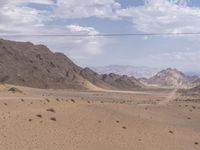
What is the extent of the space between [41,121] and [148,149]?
663 cm

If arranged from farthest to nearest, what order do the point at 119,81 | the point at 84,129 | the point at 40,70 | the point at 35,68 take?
the point at 119,81 → the point at 40,70 → the point at 35,68 → the point at 84,129

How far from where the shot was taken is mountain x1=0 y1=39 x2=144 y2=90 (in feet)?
386

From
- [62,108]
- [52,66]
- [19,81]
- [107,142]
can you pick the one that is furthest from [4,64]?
[107,142]

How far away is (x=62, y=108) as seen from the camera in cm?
3578

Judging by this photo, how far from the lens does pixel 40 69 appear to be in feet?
418

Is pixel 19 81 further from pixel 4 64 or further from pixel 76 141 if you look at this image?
pixel 76 141

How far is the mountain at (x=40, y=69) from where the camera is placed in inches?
4633

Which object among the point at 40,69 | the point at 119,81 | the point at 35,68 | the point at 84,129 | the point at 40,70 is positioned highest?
the point at 35,68

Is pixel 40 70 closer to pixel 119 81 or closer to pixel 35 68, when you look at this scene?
pixel 35 68

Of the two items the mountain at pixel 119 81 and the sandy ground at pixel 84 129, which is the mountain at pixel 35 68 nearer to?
the mountain at pixel 119 81

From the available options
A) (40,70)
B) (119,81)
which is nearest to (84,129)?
(40,70)

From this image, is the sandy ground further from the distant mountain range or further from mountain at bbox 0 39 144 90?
mountain at bbox 0 39 144 90

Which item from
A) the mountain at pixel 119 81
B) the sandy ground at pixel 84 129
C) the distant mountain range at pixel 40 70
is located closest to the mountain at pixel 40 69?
the distant mountain range at pixel 40 70

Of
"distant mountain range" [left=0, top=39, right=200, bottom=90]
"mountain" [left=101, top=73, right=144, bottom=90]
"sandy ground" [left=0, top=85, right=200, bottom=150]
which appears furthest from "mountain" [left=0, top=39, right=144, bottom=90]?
"sandy ground" [left=0, top=85, right=200, bottom=150]
